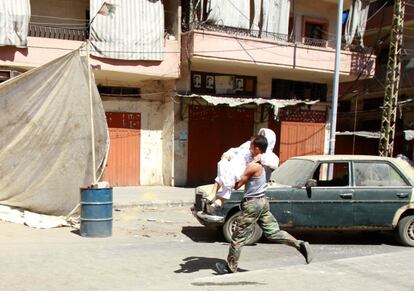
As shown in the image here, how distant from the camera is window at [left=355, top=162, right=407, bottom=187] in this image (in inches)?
318

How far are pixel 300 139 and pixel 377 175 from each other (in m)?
10.2

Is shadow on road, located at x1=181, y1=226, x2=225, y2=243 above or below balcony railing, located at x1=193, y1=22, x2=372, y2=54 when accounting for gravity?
below

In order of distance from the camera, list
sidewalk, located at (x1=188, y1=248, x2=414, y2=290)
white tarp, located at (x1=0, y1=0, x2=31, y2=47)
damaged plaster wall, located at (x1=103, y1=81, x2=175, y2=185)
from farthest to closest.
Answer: damaged plaster wall, located at (x1=103, y1=81, x2=175, y2=185) < white tarp, located at (x1=0, y1=0, x2=31, y2=47) < sidewalk, located at (x1=188, y1=248, x2=414, y2=290)

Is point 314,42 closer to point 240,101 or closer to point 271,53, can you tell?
point 271,53

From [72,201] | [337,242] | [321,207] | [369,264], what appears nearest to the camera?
[369,264]

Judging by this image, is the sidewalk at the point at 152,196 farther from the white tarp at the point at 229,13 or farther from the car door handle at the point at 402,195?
the car door handle at the point at 402,195

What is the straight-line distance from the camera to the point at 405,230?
8.02 meters

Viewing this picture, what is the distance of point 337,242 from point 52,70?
639 centimetres

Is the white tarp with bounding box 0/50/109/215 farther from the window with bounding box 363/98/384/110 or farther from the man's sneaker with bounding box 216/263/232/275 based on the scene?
the window with bounding box 363/98/384/110

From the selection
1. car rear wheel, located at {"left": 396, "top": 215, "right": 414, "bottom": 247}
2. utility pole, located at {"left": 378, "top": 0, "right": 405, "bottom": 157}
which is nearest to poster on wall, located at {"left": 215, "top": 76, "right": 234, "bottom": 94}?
utility pole, located at {"left": 378, "top": 0, "right": 405, "bottom": 157}

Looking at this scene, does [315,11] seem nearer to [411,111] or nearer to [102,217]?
[411,111]

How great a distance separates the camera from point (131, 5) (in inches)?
573

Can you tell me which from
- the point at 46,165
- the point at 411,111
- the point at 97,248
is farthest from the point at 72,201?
the point at 411,111

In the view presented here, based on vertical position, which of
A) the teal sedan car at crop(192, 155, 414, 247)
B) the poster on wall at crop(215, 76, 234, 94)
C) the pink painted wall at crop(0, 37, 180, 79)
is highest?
the pink painted wall at crop(0, 37, 180, 79)
